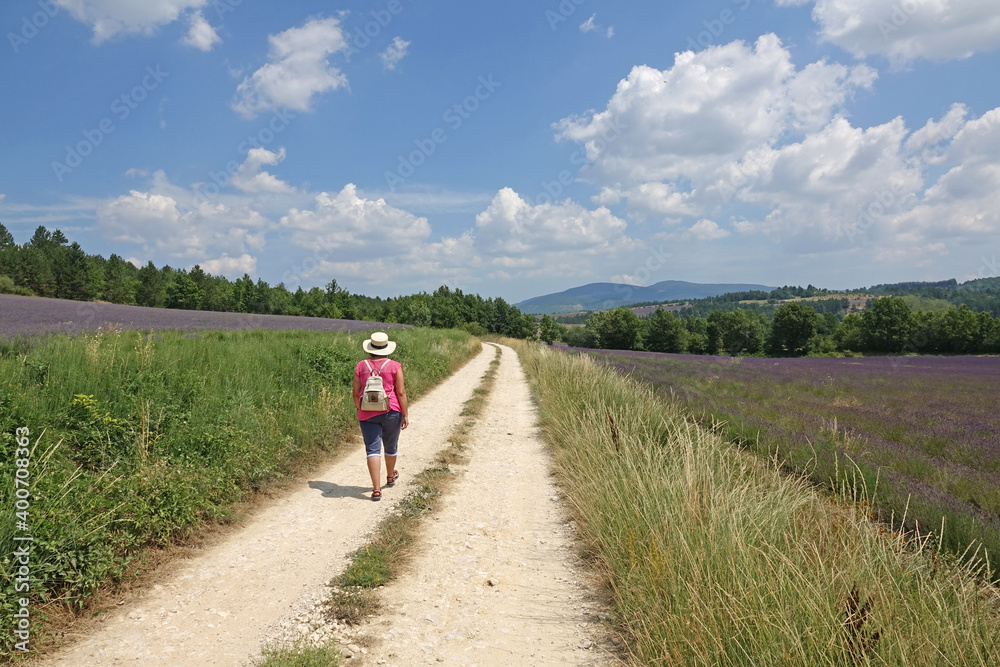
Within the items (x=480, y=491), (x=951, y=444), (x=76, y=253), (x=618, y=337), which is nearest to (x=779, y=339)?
(x=618, y=337)

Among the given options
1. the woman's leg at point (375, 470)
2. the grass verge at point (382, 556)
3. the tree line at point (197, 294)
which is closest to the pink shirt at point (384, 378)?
the woman's leg at point (375, 470)

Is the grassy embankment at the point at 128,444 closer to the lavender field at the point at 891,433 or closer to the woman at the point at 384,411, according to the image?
the woman at the point at 384,411

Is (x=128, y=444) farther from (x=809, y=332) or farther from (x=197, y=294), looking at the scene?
(x=197, y=294)

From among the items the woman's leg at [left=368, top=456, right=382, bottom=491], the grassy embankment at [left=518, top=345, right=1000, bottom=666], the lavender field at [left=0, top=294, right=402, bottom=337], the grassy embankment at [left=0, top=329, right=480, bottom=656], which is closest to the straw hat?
the woman's leg at [left=368, top=456, right=382, bottom=491]

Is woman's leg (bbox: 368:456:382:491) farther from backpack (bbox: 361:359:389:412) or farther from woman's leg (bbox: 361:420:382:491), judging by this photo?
backpack (bbox: 361:359:389:412)

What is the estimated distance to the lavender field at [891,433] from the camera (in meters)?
5.18

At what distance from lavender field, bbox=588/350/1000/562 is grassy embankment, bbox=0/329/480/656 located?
595 cm

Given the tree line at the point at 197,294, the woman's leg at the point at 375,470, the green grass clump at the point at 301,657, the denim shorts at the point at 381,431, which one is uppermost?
the tree line at the point at 197,294

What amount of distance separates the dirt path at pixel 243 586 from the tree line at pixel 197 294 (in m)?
67.6

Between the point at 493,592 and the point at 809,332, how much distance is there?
3195 inches

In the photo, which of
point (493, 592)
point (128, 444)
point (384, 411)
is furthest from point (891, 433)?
point (128, 444)

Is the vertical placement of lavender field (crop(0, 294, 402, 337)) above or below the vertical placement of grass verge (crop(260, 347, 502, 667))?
above

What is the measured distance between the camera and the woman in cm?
642

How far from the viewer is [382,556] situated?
14.2 ft
